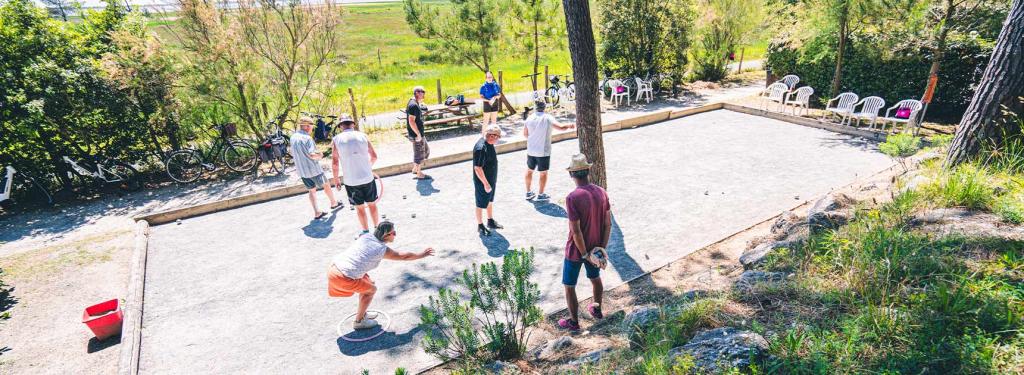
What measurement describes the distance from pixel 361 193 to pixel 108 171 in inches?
245

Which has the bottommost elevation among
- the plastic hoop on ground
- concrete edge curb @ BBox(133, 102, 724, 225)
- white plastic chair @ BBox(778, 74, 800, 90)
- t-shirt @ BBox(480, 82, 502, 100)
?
the plastic hoop on ground

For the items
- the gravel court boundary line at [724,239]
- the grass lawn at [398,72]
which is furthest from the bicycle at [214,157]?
the gravel court boundary line at [724,239]

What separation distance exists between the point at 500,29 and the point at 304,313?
37.5ft

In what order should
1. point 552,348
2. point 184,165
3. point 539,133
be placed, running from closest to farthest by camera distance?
point 552,348, point 539,133, point 184,165

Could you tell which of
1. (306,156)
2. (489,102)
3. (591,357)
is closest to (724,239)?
(591,357)

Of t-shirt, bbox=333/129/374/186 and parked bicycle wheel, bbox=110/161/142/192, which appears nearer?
t-shirt, bbox=333/129/374/186

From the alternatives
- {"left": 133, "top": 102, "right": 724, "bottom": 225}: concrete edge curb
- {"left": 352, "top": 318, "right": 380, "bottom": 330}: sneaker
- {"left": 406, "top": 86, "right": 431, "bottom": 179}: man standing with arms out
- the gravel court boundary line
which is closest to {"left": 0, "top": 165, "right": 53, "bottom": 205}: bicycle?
{"left": 133, "top": 102, "right": 724, "bottom": 225}: concrete edge curb

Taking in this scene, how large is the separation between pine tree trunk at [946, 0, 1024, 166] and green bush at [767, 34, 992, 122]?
638 cm

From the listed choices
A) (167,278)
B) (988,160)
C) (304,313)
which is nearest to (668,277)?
(988,160)

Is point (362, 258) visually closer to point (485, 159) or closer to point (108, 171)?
point (485, 159)

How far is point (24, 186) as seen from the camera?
938cm

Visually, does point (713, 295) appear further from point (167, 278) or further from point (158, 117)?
point (158, 117)

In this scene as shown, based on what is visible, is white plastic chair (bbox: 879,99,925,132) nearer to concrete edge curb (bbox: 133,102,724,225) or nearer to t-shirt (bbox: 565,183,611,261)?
concrete edge curb (bbox: 133,102,724,225)

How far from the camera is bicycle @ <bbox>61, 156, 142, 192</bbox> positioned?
9.53 meters
